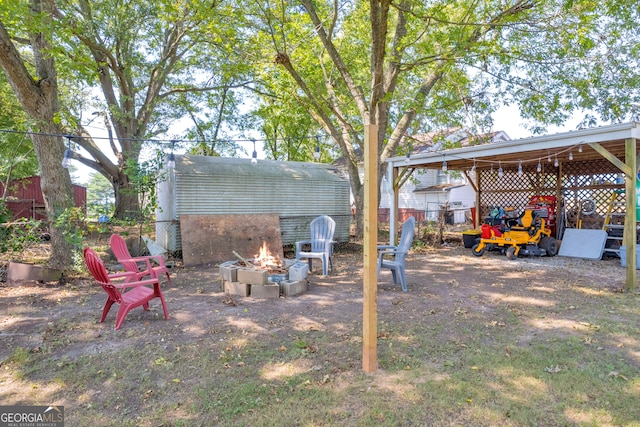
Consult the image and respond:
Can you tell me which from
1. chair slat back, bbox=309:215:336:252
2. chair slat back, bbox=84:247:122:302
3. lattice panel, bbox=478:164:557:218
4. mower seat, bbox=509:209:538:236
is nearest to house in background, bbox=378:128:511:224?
lattice panel, bbox=478:164:557:218

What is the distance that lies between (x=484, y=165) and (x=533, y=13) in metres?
3.69

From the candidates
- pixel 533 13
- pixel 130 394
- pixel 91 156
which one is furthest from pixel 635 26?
pixel 91 156

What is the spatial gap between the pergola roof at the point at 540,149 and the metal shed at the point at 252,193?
1749mm

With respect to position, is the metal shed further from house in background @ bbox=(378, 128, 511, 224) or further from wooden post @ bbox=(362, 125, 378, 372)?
house in background @ bbox=(378, 128, 511, 224)

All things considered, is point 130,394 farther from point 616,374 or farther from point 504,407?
point 616,374

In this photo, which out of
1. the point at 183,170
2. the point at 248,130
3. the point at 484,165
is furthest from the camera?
the point at 248,130

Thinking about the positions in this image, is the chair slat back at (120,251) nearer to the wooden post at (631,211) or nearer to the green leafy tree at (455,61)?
the green leafy tree at (455,61)

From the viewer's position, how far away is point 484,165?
1019 cm

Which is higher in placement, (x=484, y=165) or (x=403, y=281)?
(x=484, y=165)

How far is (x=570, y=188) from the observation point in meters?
9.54

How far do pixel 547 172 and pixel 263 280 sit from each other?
28.2ft

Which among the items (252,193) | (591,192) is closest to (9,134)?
(252,193)

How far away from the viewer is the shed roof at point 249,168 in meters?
7.90

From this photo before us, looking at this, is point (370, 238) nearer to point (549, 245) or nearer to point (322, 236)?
point (322, 236)
